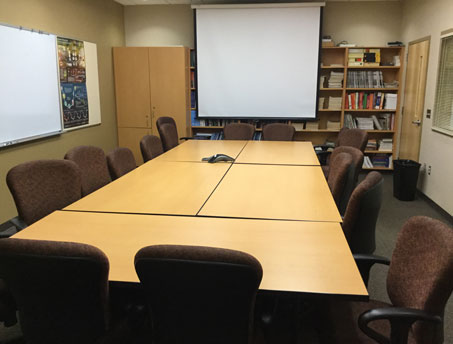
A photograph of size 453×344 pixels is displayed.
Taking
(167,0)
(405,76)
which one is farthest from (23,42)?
(405,76)

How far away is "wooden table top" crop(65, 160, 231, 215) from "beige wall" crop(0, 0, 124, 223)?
66.4 inches

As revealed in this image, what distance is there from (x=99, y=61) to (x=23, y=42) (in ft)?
6.34

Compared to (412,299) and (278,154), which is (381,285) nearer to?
(412,299)

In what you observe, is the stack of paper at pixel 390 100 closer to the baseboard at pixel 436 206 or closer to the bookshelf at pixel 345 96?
the bookshelf at pixel 345 96

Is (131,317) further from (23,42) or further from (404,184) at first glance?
(404,184)

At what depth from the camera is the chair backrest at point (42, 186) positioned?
2.46m

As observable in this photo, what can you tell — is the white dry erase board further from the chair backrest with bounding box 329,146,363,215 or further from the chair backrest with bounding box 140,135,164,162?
the chair backrest with bounding box 329,146,363,215

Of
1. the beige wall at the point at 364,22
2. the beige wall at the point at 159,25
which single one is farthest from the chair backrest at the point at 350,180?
the beige wall at the point at 159,25

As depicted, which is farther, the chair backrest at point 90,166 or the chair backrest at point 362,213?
the chair backrest at point 90,166

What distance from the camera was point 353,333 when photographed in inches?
64.4

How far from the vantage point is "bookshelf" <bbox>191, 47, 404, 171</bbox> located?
6.47m

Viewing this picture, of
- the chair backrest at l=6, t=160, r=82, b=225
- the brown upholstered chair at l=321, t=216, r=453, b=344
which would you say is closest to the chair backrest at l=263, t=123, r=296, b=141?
the chair backrest at l=6, t=160, r=82, b=225

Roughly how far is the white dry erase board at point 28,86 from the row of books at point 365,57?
4386 mm

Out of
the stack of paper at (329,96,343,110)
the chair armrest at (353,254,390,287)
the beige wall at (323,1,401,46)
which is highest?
the beige wall at (323,1,401,46)
